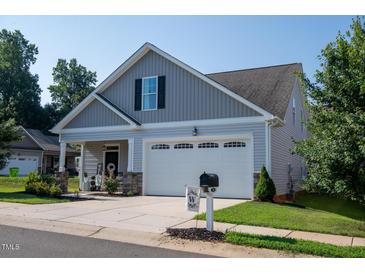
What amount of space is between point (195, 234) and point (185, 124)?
911 centimetres

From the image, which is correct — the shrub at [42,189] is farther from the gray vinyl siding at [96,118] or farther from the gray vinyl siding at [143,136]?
the gray vinyl siding at [96,118]

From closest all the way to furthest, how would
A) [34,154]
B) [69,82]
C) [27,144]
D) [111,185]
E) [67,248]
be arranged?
[67,248]
[111,185]
[27,144]
[34,154]
[69,82]

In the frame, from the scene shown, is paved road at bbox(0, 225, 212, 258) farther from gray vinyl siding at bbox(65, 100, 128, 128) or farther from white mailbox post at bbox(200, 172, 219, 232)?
gray vinyl siding at bbox(65, 100, 128, 128)

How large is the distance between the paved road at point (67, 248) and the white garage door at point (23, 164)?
3035cm

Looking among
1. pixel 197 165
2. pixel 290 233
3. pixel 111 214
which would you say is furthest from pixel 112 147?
pixel 290 233

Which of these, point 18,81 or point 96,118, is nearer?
point 96,118

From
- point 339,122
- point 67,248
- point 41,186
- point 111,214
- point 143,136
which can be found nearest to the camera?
point 67,248

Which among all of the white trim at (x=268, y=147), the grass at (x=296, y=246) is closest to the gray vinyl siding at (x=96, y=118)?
the white trim at (x=268, y=147)

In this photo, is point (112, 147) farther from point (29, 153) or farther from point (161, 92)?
point (29, 153)

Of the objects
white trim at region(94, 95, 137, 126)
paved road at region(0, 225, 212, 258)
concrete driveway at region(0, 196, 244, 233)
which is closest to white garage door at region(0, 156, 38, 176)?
white trim at region(94, 95, 137, 126)

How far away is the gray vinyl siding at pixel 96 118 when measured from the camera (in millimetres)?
17795

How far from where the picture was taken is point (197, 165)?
15.9 m

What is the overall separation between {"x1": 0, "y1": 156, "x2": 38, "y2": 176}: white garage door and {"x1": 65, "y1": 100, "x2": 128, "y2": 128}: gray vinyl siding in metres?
19.4

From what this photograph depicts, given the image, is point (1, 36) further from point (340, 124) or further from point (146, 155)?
point (340, 124)
